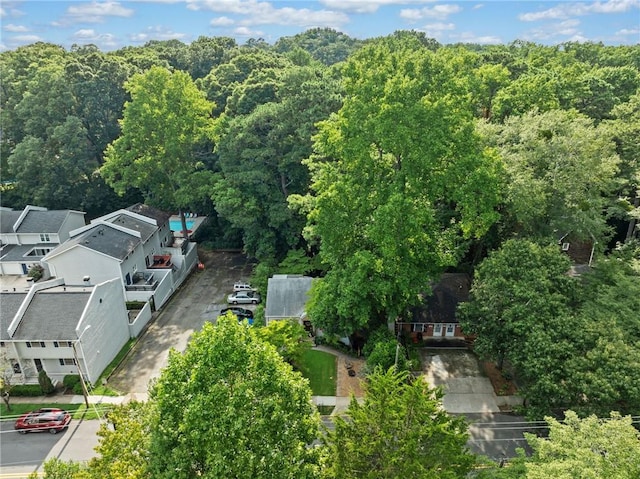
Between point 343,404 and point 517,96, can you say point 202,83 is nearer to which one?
point 517,96

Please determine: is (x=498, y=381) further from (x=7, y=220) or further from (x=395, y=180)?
(x=7, y=220)

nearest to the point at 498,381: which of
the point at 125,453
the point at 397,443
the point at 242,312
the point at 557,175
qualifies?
the point at 557,175

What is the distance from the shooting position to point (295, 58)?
196ft

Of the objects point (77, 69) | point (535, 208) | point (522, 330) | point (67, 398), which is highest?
point (77, 69)

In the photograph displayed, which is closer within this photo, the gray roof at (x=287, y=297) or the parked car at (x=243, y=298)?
the gray roof at (x=287, y=297)

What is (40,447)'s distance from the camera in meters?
22.3

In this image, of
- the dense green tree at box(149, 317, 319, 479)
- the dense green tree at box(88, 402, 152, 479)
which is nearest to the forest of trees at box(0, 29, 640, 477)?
the dense green tree at box(149, 317, 319, 479)

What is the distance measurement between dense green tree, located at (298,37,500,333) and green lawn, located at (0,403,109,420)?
509 inches

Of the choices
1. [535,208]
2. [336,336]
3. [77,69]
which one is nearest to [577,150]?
[535,208]

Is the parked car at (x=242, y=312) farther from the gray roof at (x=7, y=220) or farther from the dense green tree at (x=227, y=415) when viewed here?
the gray roof at (x=7, y=220)

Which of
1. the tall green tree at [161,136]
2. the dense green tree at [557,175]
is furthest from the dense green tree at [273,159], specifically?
the dense green tree at [557,175]

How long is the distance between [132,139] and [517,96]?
1269 inches

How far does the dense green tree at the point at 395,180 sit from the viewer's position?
2222cm

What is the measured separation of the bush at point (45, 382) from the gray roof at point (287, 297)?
42.3 ft
